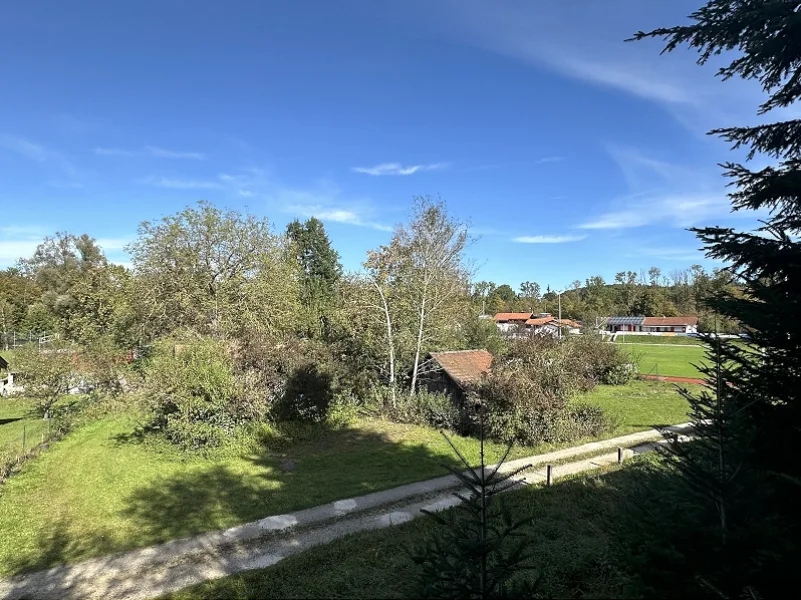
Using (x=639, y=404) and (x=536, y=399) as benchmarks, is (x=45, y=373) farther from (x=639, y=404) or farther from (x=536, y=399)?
(x=639, y=404)

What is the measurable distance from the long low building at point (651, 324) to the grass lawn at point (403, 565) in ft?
244

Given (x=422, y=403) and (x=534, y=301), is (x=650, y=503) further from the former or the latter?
(x=534, y=301)

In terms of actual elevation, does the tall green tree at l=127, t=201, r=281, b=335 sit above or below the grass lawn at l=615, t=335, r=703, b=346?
above

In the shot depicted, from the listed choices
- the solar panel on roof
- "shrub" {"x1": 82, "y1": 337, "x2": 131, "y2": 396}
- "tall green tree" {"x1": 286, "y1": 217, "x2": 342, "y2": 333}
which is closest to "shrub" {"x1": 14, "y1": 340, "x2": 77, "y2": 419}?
"shrub" {"x1": 82, "y1": 337, "x2": 131, "y2": 396}

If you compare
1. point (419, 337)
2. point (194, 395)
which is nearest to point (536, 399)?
point (419, 337)

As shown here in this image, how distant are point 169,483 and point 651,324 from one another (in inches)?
3357

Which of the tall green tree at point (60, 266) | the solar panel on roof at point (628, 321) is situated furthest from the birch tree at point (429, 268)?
the solar panel on roof at point (628, 321)

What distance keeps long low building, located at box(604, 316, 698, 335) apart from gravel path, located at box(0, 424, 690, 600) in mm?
73533

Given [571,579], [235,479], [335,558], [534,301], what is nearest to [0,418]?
[235,479]

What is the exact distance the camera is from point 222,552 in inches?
332

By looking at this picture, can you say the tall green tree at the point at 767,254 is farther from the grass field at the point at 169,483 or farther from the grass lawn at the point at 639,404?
the grass lawn at the point at 639,404

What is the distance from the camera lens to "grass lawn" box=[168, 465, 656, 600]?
18.3 ft

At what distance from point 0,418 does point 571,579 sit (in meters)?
28.5

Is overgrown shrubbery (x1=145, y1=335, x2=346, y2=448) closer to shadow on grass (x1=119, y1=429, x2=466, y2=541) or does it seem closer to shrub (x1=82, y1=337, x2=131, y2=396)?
shadow on grass (x1=119, y1=429, x2=466, y2=541)
